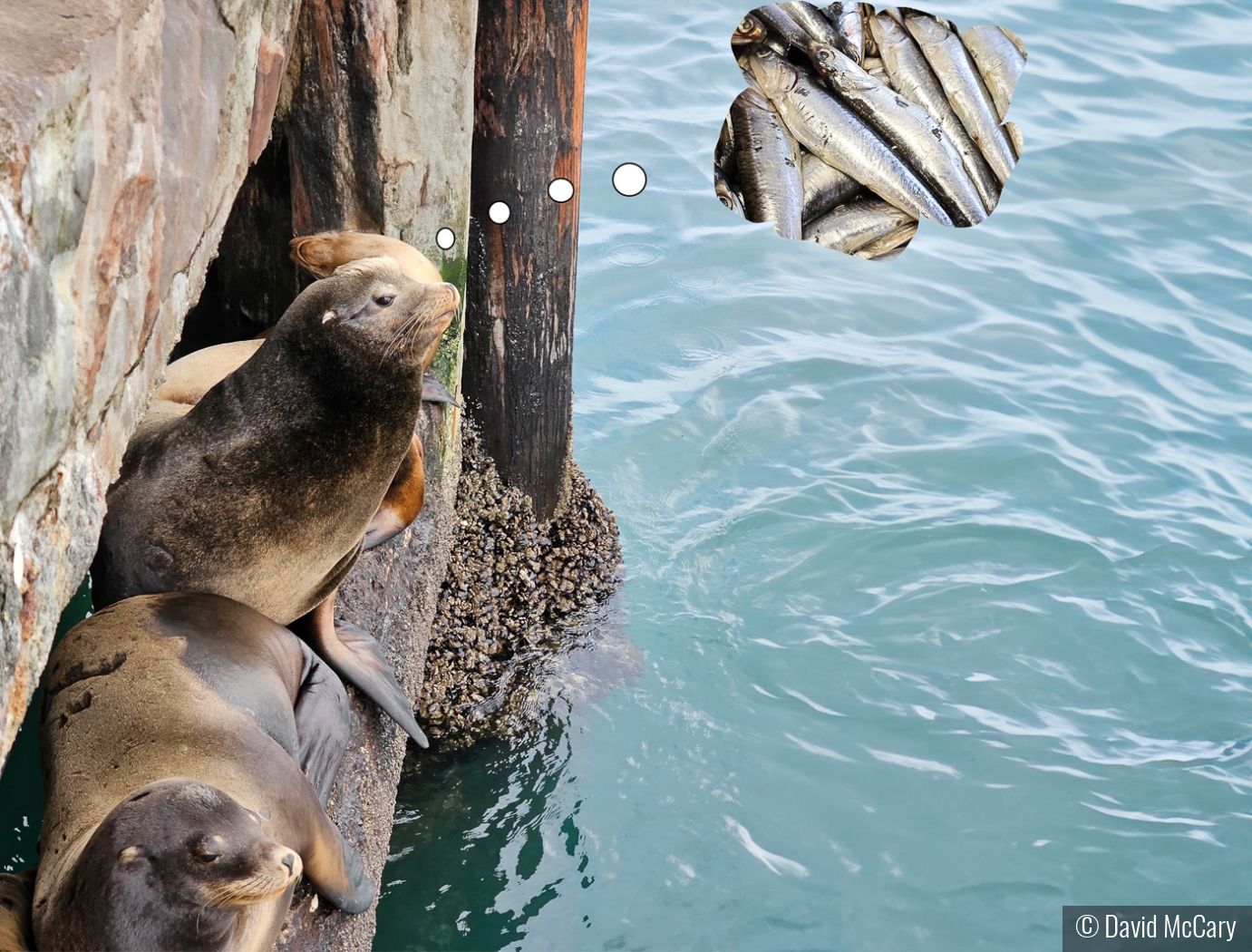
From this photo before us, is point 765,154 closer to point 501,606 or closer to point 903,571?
point 903,571

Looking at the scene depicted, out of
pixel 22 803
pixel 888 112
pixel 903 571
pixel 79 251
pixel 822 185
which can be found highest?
pixel 79 251

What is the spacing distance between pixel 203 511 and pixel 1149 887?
3.71m

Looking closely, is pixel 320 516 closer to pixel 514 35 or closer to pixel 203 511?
pixel 203 511

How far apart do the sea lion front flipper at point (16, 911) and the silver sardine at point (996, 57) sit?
20.6ft

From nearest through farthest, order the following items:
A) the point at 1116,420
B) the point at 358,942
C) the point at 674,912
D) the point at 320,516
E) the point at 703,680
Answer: the point at 358,942 < the point at 320,516 < the point at 674,912 < the point at 703,680 < the point at 1116,420

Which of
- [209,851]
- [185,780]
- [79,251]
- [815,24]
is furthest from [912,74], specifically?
[209,851]

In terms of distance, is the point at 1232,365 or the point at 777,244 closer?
the point at 1232,365

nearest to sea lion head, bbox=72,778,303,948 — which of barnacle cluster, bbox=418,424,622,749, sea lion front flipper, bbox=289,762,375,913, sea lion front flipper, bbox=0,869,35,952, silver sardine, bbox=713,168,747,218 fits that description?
sea lion front flipper, bbox=0,869,35,952

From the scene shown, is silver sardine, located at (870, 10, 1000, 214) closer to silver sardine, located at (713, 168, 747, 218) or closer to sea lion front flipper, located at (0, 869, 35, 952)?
silver sardine, located at (713, 168, 747, 218)

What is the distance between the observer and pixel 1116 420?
706 centimetres

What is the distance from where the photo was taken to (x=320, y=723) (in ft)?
9.93

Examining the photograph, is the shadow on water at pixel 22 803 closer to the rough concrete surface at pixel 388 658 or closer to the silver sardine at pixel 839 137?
the rough concrete surface at pixel 388 658

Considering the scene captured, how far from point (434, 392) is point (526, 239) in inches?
27.7

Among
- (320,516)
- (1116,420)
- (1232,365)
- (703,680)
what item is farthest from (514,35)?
(1232,365)
